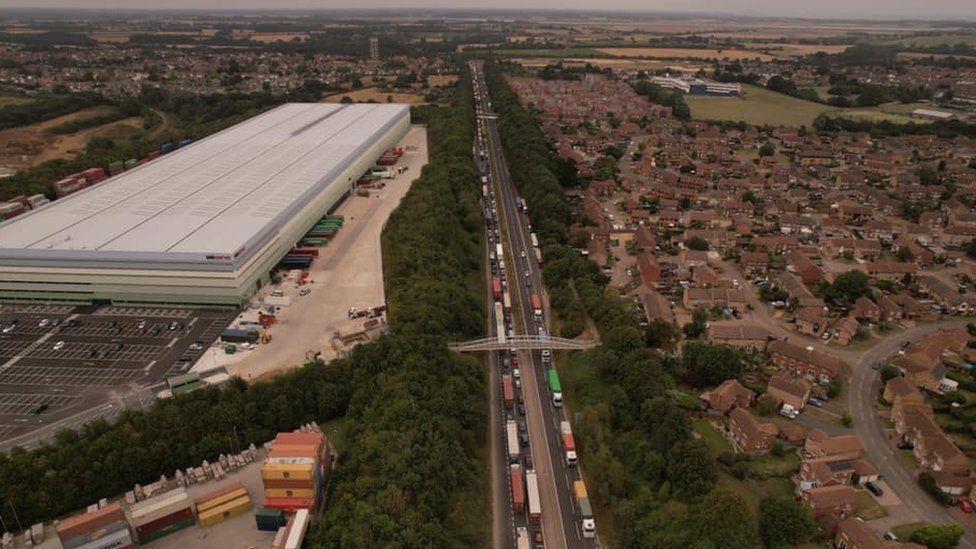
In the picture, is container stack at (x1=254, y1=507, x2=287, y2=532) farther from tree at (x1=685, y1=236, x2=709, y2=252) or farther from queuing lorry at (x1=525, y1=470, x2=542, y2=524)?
tree at (x1=685, y1=236, x2=709, y2=252)

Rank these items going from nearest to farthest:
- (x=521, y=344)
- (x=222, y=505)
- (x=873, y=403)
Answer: (x=222, y=505) → (x=873, y=403) → (x=521, y=344)

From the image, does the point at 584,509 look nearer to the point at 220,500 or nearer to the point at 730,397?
the point at 730,397

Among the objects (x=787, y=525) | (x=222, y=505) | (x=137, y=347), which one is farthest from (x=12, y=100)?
(x=787, y=525)

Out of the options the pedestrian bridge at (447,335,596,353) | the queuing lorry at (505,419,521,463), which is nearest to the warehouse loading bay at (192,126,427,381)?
the pedestrian bridge at (447,335,596,353)

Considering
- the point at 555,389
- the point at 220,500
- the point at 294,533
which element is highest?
the point at 555,389

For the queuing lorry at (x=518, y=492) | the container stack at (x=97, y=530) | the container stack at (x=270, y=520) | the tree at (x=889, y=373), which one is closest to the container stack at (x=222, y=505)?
the container stack at (x=270, y=520)

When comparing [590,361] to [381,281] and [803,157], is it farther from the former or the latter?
[803,157]
